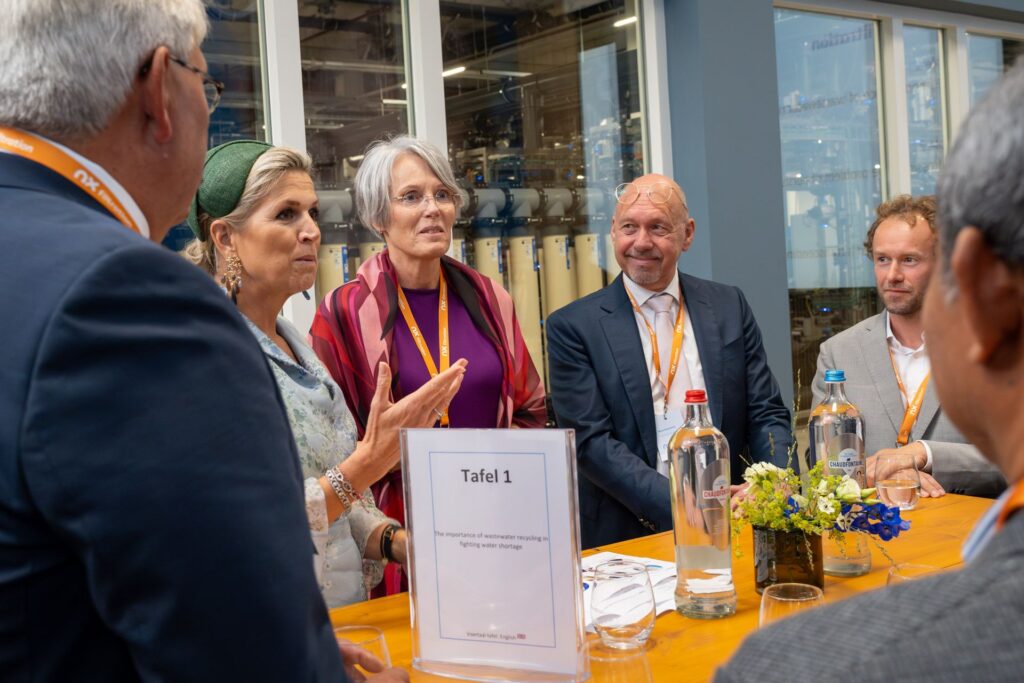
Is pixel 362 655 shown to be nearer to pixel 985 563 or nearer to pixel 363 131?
pixel 985 563

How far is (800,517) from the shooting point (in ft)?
5.96

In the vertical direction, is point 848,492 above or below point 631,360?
below

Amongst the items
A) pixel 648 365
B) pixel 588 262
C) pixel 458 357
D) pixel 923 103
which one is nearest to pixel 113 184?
pixel 458 357

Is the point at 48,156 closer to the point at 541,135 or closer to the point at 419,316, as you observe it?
the point at 419,316

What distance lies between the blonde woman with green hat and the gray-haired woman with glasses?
0.41 metres

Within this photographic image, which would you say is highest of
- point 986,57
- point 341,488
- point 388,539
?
point 986,57

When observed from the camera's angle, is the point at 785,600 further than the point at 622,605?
No

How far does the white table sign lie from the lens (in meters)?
1.44

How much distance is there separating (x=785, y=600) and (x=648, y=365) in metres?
1.76

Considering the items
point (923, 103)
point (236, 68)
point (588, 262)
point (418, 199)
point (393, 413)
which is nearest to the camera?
point (393, 413)

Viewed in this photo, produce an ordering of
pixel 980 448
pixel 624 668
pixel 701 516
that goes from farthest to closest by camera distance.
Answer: pixel 701 516 → pixel 624 668 → pixel 980 448

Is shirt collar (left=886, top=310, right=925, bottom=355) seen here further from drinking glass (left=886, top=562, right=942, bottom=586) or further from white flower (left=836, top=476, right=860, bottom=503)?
drinking glass (left=886, top=562, right=942, bottom=586)

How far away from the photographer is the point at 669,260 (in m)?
3.14

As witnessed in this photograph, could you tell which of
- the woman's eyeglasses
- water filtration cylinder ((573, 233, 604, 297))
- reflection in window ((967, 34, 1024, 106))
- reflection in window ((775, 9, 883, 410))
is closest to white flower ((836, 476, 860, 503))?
the woman's eyeglasses
